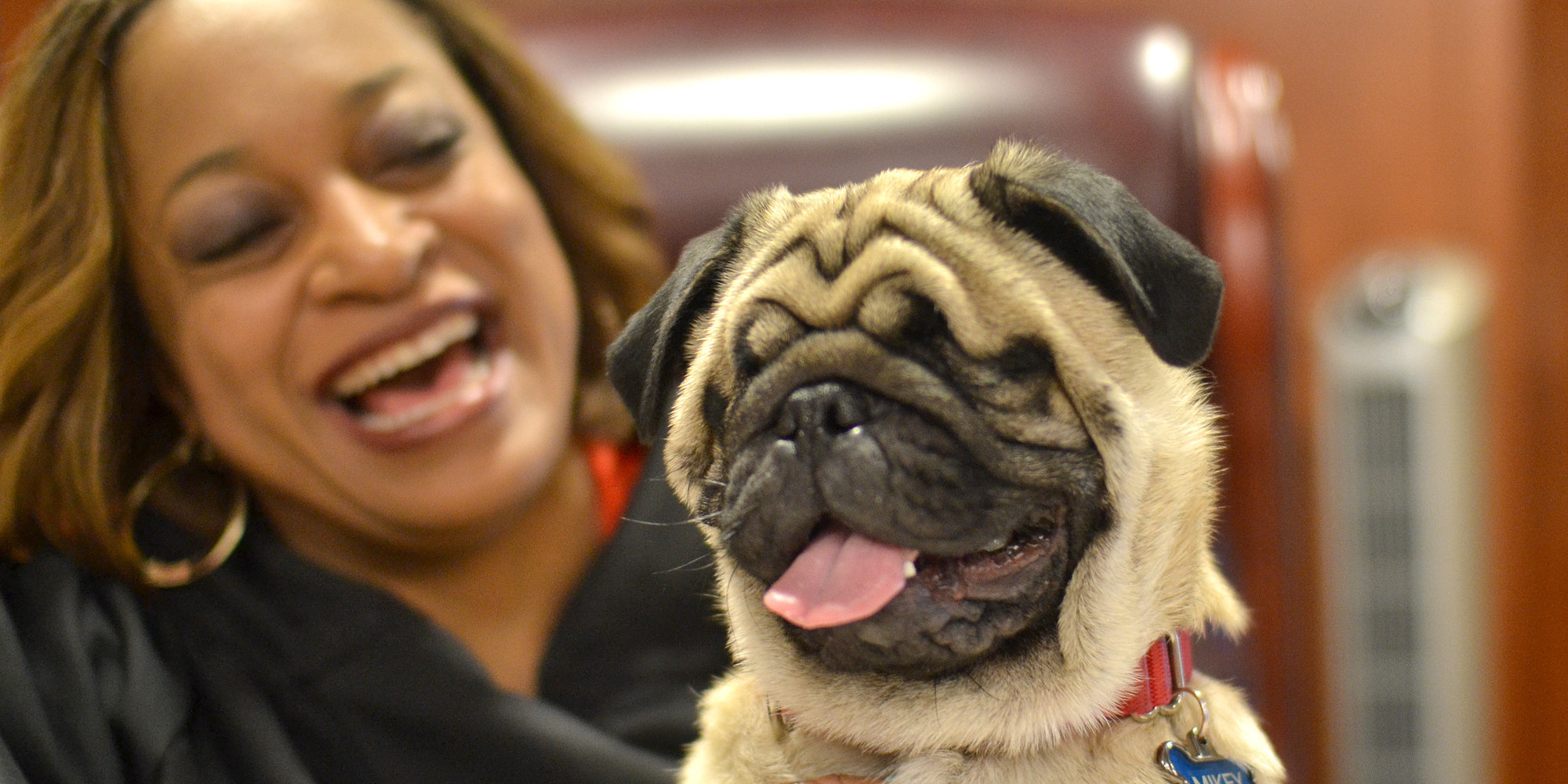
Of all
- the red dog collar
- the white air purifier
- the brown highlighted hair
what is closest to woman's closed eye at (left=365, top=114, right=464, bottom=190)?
the brown highlighted hair

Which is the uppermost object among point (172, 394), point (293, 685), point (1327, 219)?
point (172, 394)

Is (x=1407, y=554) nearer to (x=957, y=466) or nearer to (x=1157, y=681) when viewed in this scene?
(x=1157, y=681)

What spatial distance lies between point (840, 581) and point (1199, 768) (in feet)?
0.66

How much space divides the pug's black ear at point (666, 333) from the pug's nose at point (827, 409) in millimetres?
81

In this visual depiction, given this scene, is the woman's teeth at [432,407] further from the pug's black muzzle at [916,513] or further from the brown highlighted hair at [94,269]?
the pug's black muzzle at [916,513]

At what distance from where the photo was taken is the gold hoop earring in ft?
2.60

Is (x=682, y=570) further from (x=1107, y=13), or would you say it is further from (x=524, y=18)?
(x=524, y=18)

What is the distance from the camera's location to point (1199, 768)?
19.8 inches

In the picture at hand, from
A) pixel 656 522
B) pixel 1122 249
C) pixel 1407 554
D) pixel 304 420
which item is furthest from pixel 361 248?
pixel 1407 554

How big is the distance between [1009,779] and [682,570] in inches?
10.0

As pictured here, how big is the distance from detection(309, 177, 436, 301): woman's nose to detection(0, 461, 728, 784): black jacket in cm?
20

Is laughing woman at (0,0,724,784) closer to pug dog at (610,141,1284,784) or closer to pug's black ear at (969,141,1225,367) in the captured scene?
pug dog at (610,141,1284,784)

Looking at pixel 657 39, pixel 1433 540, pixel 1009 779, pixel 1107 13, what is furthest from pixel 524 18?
pixel 1433 540

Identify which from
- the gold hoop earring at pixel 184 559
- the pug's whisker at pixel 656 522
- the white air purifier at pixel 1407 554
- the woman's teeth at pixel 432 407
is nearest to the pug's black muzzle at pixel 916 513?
the pug's whisker at pixel 656 522
